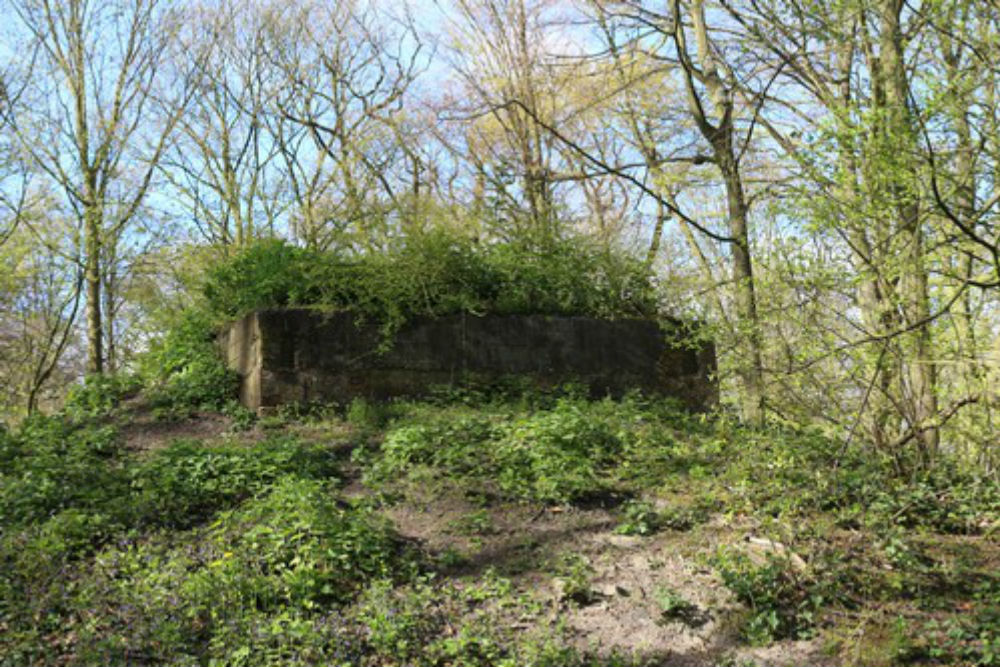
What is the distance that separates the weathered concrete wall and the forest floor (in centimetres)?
182

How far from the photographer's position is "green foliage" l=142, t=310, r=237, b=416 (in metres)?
8.84

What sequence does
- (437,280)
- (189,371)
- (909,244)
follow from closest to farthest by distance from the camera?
(909,244) → (437,280) → (189,371)

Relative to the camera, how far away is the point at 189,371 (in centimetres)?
936

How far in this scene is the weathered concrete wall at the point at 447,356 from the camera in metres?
8.48

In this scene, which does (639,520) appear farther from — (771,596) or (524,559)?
(771,596)

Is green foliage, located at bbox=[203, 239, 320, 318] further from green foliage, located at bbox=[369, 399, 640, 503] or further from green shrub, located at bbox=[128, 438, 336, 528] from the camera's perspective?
green foliage, located at bbox=[369, 399, 640, 503]

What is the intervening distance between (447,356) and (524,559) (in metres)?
4.06

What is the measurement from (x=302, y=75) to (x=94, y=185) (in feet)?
14.0

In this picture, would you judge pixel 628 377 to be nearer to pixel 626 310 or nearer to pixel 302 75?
pixel 626 310

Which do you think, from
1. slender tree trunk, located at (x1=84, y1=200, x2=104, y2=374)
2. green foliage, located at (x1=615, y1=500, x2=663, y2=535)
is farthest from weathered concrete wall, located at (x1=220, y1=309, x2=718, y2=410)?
slender tree trunk, located at (x1=84, y1=200, x2=104, y2=374)

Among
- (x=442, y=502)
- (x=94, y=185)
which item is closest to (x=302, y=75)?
(x=94, y=185)

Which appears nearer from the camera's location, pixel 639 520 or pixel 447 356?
pixel 639 520

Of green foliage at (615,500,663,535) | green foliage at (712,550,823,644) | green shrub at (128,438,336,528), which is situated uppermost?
green shrub at (128,438,336,528)

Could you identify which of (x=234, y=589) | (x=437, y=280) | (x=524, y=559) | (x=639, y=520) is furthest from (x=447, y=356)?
(x=234, y=589)
